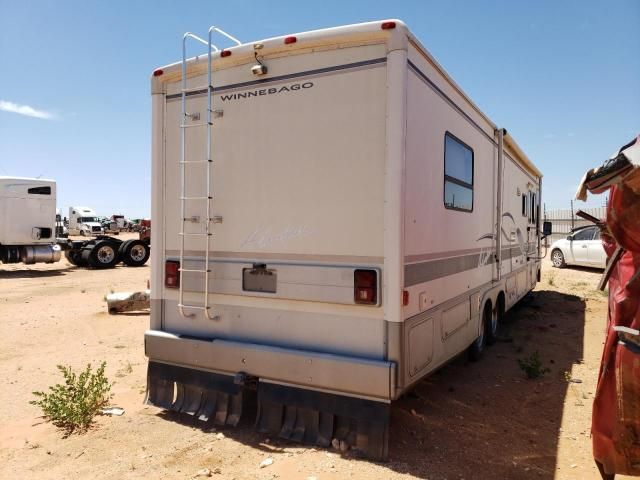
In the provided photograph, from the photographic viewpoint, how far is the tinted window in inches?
604

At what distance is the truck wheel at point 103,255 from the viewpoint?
54.3ft

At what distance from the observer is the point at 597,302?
33.8 feet

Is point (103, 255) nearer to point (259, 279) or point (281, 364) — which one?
point (259, 279)

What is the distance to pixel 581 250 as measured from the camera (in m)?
15.3

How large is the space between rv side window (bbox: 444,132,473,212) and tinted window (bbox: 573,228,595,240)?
493 inches

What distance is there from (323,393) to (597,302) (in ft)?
A: 29.5

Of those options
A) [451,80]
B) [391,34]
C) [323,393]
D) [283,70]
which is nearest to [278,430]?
[323,393]

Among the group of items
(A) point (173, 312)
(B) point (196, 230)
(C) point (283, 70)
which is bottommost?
(A) point (173, 312)

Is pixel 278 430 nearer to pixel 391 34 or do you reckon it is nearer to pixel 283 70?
pixel 283 70

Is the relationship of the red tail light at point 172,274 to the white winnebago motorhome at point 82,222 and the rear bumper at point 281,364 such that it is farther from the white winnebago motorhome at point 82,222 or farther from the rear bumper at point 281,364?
the white winnebago motorhome at point 82,222

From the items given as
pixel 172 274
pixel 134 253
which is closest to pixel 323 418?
pixel 172 274

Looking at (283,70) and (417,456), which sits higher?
(283,70)

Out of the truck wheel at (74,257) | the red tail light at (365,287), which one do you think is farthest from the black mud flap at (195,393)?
A: the truck wheel at (74,257)

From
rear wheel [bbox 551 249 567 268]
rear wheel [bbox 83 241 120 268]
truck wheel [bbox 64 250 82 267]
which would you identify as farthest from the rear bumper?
rear wheel [bbox 551 249 567 268]
